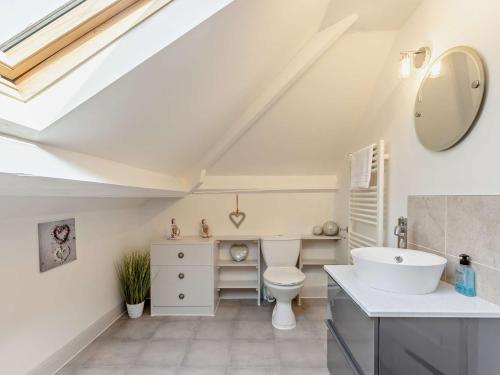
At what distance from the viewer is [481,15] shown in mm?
1186

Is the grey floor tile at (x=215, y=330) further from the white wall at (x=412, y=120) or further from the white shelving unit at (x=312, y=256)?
the white wall at (x=412, y=120)

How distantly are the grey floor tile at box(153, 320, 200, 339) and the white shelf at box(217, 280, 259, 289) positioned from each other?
0.53 metres

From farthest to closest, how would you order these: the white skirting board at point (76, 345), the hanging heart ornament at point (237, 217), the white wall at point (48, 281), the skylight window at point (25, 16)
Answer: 1. the hanging heart ornament at point (237, 217)
2. the white skirting board at point (76, 345)
3. the white wall at point (48, 281)
4. the skylight window at point (25, 16)

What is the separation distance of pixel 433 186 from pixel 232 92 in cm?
129

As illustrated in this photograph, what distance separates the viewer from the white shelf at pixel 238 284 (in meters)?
2.96

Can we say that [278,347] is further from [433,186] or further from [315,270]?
[433,186]

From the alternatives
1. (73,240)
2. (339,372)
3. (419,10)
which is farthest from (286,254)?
(419,10)

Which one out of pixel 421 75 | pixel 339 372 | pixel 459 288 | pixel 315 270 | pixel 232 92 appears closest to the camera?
pixel 459 288

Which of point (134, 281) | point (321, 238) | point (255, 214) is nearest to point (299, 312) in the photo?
point (321, 238)

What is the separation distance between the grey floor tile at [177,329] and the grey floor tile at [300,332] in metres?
0.73

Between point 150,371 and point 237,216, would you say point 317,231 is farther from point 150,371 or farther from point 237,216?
point 150,371

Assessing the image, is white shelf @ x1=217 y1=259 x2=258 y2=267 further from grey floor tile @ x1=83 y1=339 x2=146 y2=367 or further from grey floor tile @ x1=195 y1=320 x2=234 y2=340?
grey floor tile @ x1=83 y1=339 x2=146 y2=367

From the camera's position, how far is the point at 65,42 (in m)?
0.85

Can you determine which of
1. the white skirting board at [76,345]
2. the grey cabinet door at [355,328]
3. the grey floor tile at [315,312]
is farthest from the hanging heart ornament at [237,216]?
the grey cabinet door at [355,328]
